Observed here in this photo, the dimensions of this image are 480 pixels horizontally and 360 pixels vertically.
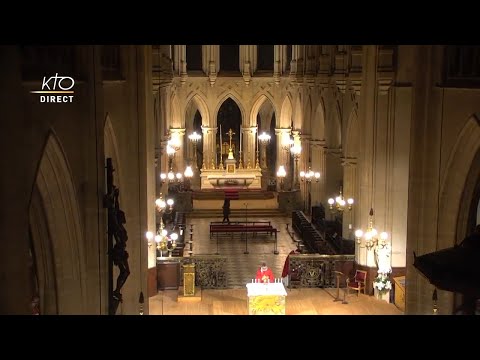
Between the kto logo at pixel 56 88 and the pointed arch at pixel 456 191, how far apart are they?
266 inches

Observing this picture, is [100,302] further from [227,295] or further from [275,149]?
[275,149]

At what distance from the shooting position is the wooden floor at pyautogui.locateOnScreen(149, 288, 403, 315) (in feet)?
62.8

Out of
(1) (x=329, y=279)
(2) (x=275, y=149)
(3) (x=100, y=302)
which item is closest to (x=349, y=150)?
(1) (x=329, y=279)

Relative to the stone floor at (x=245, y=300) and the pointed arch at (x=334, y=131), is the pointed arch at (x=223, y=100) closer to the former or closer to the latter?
the pointed arch at (x=334, y=131)

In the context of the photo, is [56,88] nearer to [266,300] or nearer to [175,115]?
[266,300]

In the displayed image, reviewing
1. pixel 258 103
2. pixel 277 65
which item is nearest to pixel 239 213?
pixel 258 103

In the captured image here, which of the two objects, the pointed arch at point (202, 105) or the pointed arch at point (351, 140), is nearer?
the pointed arch at point (351, 140)

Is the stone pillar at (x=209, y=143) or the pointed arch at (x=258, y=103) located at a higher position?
the pointed arch at (x=258, y=103)

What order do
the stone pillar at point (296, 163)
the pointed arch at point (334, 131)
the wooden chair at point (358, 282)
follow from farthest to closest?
1. the stone pillar at point (296, 163)
2. the pointed arch at point (334, 131)
3. the wooden chair at point (358, 282)

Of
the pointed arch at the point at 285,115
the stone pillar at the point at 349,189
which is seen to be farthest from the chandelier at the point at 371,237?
the pointed arch at the point at 285,115

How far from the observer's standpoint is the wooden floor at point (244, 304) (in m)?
19.2

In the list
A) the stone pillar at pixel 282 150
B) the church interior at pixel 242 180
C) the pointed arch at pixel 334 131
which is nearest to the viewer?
the church interior at pixel 242 180

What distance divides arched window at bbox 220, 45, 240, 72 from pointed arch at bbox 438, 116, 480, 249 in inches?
1000
